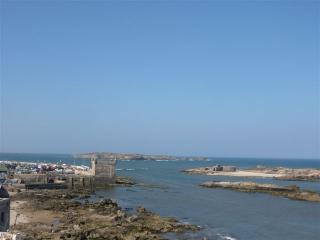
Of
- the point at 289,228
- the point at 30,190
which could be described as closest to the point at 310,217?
the point at 289,228

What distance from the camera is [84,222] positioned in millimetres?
40031

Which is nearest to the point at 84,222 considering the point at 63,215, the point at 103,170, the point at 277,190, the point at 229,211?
the point at 63,215

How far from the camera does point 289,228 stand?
143 feet

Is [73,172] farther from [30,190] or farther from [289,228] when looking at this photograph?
[289,228]

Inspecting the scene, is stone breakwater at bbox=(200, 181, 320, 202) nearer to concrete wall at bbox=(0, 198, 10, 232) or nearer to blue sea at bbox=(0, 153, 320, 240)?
blue sea at bbox=(0, 153, 320, 240)

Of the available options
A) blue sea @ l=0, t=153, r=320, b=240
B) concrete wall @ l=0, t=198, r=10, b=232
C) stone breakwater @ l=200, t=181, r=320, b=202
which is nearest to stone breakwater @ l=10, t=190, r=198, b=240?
blue sea @ l=0, t=153, r=320, b=240

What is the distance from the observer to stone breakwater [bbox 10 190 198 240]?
35250 mm

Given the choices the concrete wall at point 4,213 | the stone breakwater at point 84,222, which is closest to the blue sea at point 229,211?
the stone breakwater at point 84,222

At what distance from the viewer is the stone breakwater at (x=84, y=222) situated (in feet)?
116

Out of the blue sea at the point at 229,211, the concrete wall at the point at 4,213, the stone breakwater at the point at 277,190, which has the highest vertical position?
the concrete wall at the point at 4,213

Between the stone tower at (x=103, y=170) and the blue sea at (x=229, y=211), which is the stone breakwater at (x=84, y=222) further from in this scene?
the stone tower at (x=103, y=170)

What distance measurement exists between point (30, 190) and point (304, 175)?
65.5 m

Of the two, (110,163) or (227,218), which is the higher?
(110,163)

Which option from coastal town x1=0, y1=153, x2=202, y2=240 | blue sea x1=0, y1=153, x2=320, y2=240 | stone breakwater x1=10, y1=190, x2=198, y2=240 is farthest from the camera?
blue sea x1=0, y1=153, x2=320, y2=240
